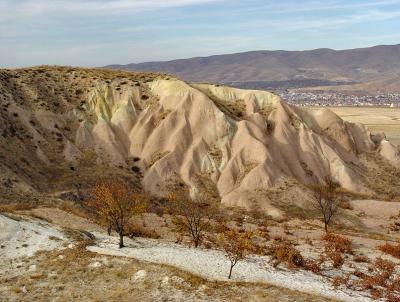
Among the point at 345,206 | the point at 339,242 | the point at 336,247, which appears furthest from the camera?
the point at 345,206

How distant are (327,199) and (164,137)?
22.7 m

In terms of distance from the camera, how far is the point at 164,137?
62.9 meters

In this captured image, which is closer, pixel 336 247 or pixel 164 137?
pixel 336 247

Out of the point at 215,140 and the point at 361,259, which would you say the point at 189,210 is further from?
the point at 215,140

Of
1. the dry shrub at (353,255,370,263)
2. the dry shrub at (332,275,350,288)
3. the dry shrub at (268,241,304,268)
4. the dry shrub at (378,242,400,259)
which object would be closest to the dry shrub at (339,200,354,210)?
the dry shrub at (378,242,400,259)

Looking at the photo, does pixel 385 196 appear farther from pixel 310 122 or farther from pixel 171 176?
pixel 171 176

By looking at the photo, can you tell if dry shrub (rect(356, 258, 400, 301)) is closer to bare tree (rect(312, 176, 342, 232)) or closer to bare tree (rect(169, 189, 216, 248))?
bare tree (rect(169, 189, 216, 248))

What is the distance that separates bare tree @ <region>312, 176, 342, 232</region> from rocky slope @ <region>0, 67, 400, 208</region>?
208cm

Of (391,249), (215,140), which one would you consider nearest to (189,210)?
(391,249)

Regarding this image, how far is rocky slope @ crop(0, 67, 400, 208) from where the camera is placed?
185 ft

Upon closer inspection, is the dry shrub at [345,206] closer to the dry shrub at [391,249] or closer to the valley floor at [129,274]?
the dry shrub at [391,249]

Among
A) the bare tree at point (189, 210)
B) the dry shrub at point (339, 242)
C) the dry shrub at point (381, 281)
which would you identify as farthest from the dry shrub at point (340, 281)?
the bare tree at point (189, 210)

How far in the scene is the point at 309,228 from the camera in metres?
46.7

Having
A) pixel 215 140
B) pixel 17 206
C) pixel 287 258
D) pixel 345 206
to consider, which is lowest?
pixel 345 206
